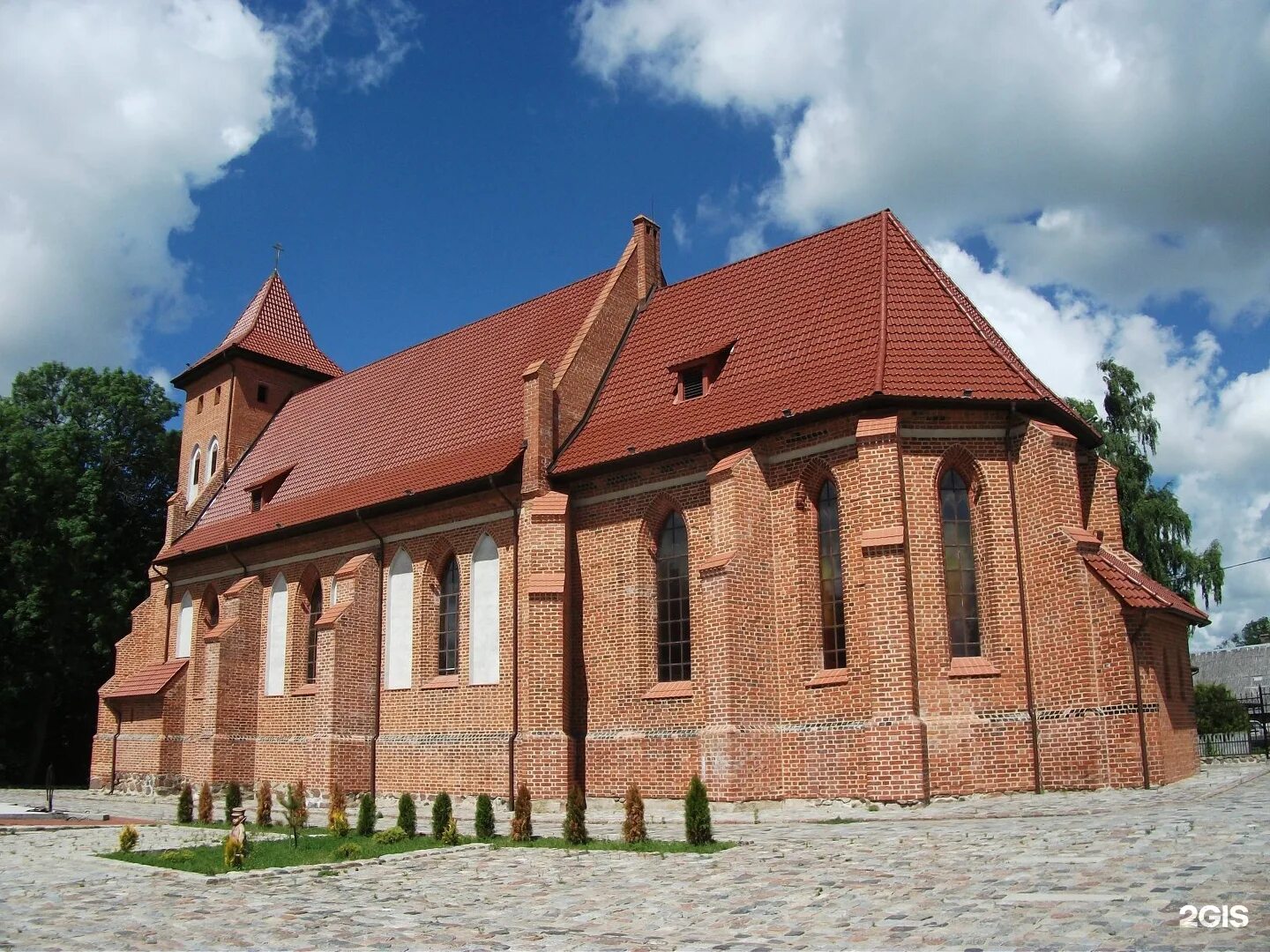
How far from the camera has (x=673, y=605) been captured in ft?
63.3

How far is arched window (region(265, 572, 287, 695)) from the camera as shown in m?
26.2

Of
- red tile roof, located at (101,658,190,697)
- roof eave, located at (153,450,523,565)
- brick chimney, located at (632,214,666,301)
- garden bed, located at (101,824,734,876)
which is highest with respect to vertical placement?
brick chimney, located at (632,214,666,301)

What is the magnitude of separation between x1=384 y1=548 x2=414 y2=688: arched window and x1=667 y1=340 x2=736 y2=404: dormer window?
23.7 feet

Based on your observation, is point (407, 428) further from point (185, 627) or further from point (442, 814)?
point (442, 814)

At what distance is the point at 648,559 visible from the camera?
19.7 meters

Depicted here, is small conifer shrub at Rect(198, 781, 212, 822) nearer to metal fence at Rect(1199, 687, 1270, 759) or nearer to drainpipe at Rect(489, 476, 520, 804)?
drainpipe at Rect(489, 476, 520, 804)

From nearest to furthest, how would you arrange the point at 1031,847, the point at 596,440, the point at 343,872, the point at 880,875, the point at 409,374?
the point at 880,875 < the point at 1031,847 < the point at 343,872 < the point at 596,440 < the point at 409,374

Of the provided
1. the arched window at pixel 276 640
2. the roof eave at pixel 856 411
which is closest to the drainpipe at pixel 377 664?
the arched window at pixel 276 640

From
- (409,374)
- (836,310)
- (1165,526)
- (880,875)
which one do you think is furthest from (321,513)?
(1165,526)

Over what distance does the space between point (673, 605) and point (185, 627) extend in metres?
17.5

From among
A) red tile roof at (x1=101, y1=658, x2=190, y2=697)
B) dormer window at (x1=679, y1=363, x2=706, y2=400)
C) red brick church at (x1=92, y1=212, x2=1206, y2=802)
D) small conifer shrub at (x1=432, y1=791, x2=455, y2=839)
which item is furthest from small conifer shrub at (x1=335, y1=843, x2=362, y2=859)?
red tile roof at (x1=101, y1=658, x2=190, y2=697)

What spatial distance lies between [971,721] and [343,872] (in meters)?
9.19

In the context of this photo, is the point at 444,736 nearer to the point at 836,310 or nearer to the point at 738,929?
the point at 836,310

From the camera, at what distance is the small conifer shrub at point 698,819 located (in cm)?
1301
